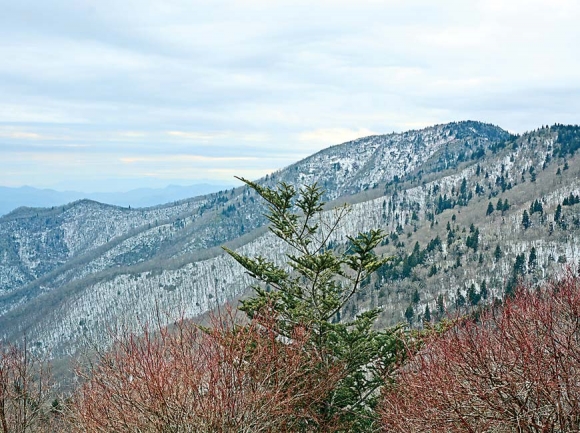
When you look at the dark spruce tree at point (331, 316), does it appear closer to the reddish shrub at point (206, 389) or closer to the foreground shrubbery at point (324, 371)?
the foreground shrubbery at point (324, 371)

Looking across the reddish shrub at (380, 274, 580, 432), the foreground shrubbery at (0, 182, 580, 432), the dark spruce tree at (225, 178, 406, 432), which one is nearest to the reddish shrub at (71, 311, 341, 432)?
the foreground shrubbery at (0, 182, 580, 432)

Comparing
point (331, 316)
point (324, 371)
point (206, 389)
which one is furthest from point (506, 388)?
point (206, 389)

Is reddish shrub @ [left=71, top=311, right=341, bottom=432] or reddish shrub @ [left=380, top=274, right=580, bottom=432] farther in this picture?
reddish shrub @ [left=71, top=311, right=341, bottom=432]

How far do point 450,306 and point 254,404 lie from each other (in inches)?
6244

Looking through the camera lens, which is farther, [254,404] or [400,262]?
[400,262]

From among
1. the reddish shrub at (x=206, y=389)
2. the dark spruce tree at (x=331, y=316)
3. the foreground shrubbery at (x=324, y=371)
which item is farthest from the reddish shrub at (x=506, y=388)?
the reddish shrub at (x=206, y=389)

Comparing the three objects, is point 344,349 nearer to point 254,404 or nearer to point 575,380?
point 254,404

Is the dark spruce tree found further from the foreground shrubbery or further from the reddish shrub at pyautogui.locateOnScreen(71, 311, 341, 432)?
the reddish shrub at pyautogui.locateOnScreen(71, 311, 341, 432)

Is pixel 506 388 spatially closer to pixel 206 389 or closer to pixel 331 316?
pixel 331 316

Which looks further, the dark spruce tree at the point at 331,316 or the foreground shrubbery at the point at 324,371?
the dark spruce tree at the point at 331,316

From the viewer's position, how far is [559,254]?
160 meters

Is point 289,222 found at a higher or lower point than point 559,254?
higher

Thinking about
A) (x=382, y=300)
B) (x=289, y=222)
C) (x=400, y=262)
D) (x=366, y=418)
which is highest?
(x=289, y=222)

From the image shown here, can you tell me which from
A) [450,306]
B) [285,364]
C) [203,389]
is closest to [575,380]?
[285,364]
